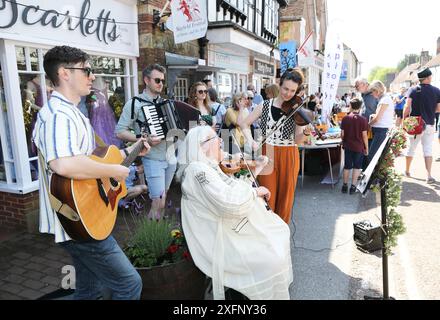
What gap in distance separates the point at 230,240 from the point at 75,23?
394cm

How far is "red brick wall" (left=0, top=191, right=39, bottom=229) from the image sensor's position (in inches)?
164

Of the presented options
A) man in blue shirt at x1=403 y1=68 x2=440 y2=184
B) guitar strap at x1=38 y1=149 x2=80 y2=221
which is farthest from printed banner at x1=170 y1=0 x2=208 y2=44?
guitar strap at x1=38 y1=149 x2=80 y2=221

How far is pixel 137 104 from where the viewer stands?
143 inches

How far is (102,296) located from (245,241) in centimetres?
106

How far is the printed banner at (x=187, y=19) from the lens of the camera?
17.7 feet

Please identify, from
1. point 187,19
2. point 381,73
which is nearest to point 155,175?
point 187,19

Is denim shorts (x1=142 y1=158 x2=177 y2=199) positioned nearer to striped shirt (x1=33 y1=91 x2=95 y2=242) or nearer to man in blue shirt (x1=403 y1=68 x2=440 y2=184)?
striped shirt (x1=33 y1=91 x2=95 y2=242)

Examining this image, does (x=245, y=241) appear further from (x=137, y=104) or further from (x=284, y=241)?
(x=137, y=104)

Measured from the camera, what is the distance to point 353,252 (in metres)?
3.62

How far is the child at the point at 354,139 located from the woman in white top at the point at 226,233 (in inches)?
141

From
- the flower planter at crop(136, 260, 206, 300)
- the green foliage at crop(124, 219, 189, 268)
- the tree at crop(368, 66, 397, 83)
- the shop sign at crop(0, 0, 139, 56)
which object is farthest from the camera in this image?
the tree at crop(368, 66, 397, 83)

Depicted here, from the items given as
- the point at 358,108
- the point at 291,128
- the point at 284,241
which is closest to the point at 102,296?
the point at 284,241

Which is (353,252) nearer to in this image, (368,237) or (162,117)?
(368,237)

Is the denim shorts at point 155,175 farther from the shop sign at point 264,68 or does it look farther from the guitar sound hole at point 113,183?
the shop sign at point 264,68
